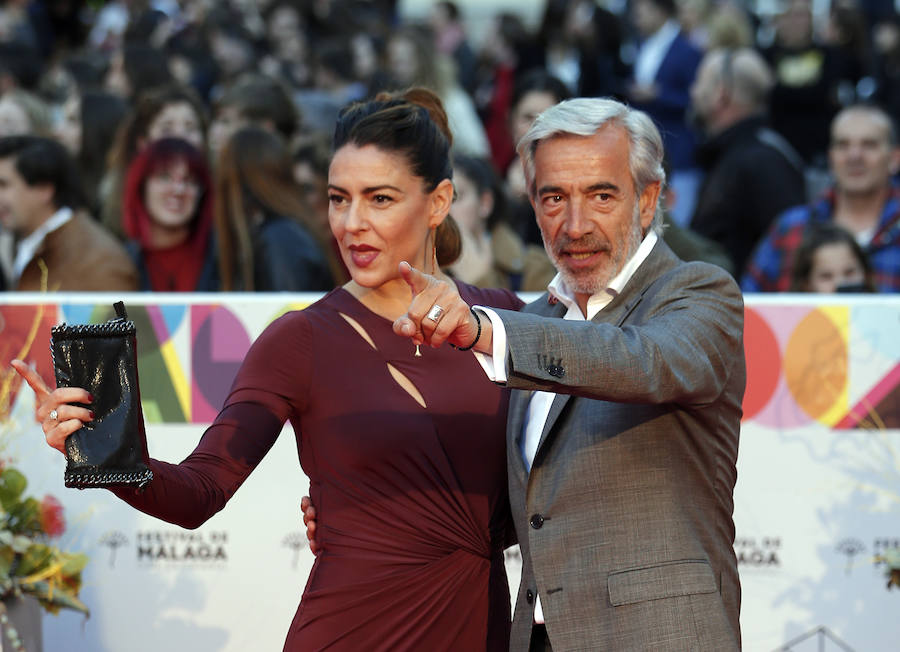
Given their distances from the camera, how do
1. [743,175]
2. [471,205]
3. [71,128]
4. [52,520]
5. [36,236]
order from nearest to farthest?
1. [52,520]
2. [471,205]
3. [36,236]
4. [743,175]
5. [71,128]

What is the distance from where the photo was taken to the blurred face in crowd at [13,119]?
817 cm

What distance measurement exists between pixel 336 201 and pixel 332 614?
963 millimetres

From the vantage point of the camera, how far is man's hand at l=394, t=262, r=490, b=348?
2320 mm

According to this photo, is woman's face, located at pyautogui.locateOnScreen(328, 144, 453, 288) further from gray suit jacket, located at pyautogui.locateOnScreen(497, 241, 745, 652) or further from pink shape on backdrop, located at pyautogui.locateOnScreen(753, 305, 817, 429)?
pink shape on backdrop, located at pyautogui.locateOnScreen(753, 305, 817, 429)

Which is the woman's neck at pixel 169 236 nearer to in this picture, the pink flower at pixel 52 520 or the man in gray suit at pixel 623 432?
the pink flower at pixel 52 520

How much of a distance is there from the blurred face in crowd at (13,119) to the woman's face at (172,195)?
7.74ft

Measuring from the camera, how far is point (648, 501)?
9.04ft

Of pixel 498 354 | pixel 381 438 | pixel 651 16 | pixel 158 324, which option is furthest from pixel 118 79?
pixel 498 354

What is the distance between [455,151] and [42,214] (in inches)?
81.4

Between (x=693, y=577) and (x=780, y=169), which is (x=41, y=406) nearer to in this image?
(x=693, y=577)

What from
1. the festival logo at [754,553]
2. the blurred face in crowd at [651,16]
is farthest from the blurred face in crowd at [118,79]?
the festival logo at [754,553]

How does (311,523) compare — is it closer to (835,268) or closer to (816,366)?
(816,366)

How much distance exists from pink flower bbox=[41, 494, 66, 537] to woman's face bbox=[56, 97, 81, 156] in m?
4.02

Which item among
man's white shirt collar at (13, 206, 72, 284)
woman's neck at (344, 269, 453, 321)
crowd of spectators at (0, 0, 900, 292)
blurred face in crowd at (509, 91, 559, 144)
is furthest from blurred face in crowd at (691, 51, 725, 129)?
woman's neck at (344, 269, 453, 321)
